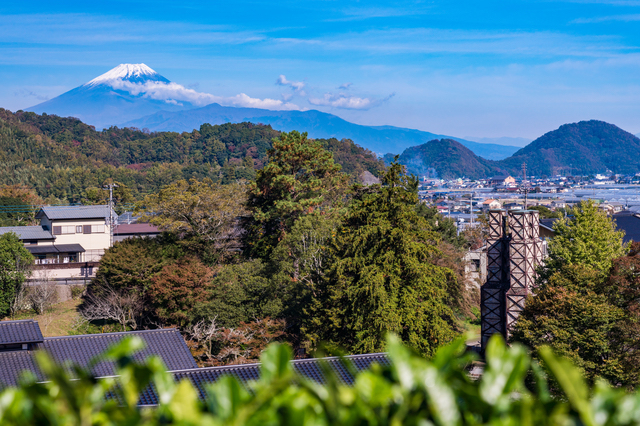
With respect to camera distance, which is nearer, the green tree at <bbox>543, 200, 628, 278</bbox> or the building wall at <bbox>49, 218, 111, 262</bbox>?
the green tree at <bbox>543, 200, 628, 278</bbox>

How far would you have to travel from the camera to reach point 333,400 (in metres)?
1.07

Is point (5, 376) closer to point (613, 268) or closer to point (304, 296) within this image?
point (304, 296)

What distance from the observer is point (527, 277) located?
16.3 meters

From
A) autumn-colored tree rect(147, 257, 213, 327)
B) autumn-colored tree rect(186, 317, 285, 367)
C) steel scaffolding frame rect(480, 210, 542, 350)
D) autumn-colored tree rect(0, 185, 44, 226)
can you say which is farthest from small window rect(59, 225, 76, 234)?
steel scaffolding frame rect(480, 210, 542, 350)

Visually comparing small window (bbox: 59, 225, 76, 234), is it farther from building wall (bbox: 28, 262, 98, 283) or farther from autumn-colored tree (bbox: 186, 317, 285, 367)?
autumn-colored tree (bbox: 186, 317, 285, 367)

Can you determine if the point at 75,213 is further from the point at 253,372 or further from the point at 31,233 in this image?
the point at 253,372

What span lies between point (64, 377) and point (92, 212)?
33135mm

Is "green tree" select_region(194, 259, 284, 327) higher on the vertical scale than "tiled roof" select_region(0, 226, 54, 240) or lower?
lower

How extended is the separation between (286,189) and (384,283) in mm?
11347

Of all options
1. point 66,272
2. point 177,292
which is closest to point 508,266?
point 177,292

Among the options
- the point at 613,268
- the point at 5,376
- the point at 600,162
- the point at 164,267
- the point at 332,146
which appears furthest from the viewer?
the point at 600,162

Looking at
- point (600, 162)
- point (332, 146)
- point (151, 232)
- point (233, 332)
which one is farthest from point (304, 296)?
point (600, 162)

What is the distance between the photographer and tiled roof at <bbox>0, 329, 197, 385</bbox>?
404 inches

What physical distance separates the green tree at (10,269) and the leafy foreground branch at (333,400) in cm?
2332
